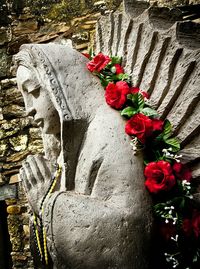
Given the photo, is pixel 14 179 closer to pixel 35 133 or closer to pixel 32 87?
pixel 35 133

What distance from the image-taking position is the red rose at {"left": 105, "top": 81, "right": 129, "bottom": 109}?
1780 mm

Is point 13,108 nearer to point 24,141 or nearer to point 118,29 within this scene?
point 24,141

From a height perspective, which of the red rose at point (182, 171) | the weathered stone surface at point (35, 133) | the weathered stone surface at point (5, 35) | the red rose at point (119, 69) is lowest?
the weathered stone surface at point (35, 133)

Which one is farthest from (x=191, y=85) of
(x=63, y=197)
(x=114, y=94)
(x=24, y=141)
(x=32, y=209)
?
(x=24, y=141)

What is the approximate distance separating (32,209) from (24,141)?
1.71m

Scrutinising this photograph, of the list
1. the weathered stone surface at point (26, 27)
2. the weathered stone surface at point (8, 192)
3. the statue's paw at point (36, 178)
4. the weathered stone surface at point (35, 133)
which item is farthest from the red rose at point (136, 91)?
the weathered stone surface at point (26, 27)

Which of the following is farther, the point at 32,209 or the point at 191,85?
the point at 32,209

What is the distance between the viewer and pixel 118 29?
6.58 feet

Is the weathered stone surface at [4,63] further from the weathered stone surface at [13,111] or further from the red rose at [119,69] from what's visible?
the red rose at [119,69]

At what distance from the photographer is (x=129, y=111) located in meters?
1.75

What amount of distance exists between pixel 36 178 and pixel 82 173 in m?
0.20

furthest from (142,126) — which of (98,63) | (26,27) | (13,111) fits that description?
(26,27)

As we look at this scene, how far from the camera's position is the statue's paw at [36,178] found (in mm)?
1800

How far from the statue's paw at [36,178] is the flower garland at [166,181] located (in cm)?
37
